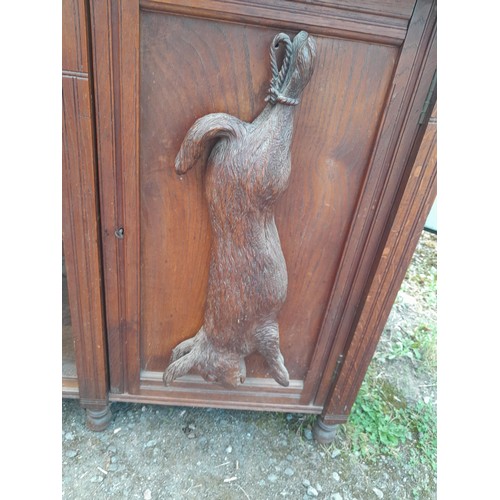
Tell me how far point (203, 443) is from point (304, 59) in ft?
3.57

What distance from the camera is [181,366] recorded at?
38.6 inches

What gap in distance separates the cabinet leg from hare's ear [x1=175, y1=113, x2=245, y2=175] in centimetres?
79

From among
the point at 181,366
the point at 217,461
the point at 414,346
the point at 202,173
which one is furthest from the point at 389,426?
the point at 202,173

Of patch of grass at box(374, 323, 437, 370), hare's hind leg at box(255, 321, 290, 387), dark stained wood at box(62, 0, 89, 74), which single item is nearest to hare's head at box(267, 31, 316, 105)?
dark stained wood at box(62, 0, 89, 74)

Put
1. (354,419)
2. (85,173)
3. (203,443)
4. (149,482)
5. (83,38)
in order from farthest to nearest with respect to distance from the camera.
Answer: (354,419) → (203,443) → (149,482) → (85,173) → (83,38)

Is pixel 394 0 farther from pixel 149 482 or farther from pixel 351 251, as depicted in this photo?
pixel 149 482

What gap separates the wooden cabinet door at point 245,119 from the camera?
68 centimetres

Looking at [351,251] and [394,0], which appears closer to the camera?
[394,0]

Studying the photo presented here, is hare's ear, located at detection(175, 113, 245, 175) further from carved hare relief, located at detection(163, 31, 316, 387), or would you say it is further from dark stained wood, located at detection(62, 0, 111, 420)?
dark stained wood, located at detection(62, 0, 111, 420)

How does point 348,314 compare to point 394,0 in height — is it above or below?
below

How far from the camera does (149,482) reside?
3.42 feet

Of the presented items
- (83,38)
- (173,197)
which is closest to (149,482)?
(173,197)

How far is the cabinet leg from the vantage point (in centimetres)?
111

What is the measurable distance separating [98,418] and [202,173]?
823 millimetres
